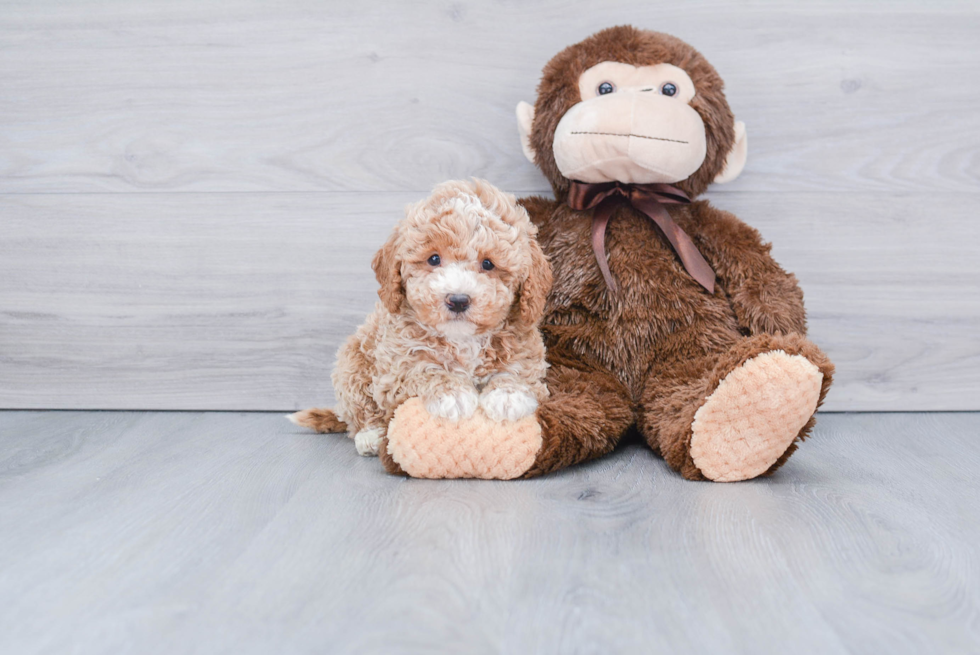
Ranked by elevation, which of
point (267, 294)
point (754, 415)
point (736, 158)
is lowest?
point (267, 294)

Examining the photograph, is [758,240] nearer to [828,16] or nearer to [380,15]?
[828,16]

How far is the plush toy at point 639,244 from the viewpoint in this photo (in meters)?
1.12

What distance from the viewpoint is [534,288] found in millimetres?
1023

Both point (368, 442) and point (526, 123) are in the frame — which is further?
point (526, 123)

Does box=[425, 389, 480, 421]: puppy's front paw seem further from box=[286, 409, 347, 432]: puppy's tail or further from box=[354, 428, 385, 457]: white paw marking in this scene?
box=[286, 409, 347, 432]: puppy's tail

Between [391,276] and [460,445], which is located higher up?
[391,276]

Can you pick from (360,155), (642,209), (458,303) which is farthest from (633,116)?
(360,155)

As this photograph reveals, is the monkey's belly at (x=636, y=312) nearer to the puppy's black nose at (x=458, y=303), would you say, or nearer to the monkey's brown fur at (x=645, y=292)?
the monkey's brown fur at (x=645, y=292)

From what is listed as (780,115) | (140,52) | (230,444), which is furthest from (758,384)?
(140,52)

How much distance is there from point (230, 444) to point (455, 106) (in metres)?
0.72

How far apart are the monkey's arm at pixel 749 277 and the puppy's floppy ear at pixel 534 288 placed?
0.33 meters

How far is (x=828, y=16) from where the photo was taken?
1.37 m

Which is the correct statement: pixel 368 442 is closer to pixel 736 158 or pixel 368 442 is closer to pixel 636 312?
pixel 636 312

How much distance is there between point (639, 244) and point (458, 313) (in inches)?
15.4
